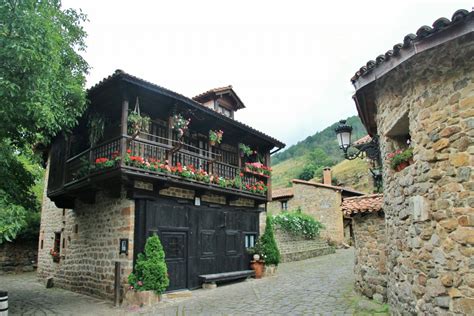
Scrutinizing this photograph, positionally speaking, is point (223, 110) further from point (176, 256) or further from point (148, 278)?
point (148, 278)

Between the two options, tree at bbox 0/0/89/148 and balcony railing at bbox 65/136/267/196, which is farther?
balcony railing at bbox 65/136/267/196

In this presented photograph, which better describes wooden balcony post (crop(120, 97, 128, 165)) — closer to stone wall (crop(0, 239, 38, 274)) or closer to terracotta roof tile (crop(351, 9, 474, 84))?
terracotta roof tile (crop(351, 9, 474, 84))

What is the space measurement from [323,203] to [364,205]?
57.2 ft

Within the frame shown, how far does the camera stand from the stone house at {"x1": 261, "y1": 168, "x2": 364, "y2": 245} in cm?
2544

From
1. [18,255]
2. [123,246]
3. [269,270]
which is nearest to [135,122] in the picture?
[123,246]

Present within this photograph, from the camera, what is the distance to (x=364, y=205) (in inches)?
347

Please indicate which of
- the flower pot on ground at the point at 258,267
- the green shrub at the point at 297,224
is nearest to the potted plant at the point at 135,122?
the flower pot on ground at the point at 258,267

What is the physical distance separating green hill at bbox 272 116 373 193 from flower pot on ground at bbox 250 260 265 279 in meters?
15.7

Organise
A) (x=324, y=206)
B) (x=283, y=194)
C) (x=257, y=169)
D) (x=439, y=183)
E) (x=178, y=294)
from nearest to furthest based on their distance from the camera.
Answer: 1. (x=439, y=183)
2. (x=178, y=294)
3. (x=257, y=169)
4. (x=324, y=206)
5. (x=283, y=194)

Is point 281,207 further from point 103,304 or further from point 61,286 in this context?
point 103,304

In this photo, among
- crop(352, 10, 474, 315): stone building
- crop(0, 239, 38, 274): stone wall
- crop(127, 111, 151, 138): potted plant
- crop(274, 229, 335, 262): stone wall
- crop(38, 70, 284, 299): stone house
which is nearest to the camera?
Result: crop(352, 10, 474, 315): stone building

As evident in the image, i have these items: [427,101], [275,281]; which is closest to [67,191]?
[275,281]

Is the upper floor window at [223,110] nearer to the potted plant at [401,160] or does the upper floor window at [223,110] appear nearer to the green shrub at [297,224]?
the green shrub at [297,224]

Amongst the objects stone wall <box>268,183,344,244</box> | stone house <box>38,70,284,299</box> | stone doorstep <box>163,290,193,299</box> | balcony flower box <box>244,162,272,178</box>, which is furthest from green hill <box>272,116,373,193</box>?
stone doorstep <box>163,290,193,299</box>
